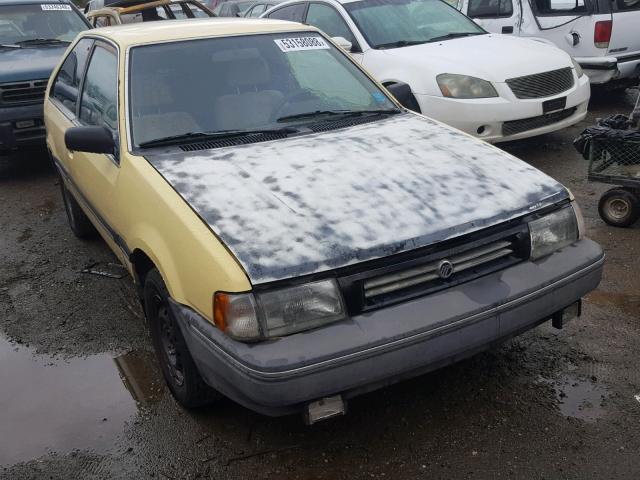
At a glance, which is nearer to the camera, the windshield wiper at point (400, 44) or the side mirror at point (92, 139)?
the side mirror at point (92, 139)

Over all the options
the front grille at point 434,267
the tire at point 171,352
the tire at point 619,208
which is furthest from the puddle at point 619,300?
the tire at point 171,352

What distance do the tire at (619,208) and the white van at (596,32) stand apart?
11.8 ft

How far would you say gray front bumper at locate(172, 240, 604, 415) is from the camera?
2.33 meters

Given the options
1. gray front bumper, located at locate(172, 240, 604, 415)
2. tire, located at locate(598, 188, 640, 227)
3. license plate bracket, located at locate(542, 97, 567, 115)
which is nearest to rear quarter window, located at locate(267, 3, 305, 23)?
license plate bracket, located at locate(542, 97, 567, 115)

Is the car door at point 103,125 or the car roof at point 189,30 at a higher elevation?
the car roof at point 189,30

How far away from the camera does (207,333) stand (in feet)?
8.23

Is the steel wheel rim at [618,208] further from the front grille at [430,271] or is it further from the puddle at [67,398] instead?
the puddle at [67,398]

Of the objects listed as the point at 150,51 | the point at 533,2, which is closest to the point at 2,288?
the point at 150,51

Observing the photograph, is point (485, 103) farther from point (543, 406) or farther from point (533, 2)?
point (543, 406)

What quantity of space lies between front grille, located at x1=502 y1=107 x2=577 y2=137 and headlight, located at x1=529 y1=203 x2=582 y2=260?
3231 mm

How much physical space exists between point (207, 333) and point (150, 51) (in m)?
1.88

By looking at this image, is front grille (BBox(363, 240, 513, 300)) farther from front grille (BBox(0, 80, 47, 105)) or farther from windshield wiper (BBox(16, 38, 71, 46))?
windshield wiper (BBox(16, 38, 71, 46))

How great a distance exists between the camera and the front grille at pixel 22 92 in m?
6.75

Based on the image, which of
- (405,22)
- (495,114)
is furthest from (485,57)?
(405,22)
